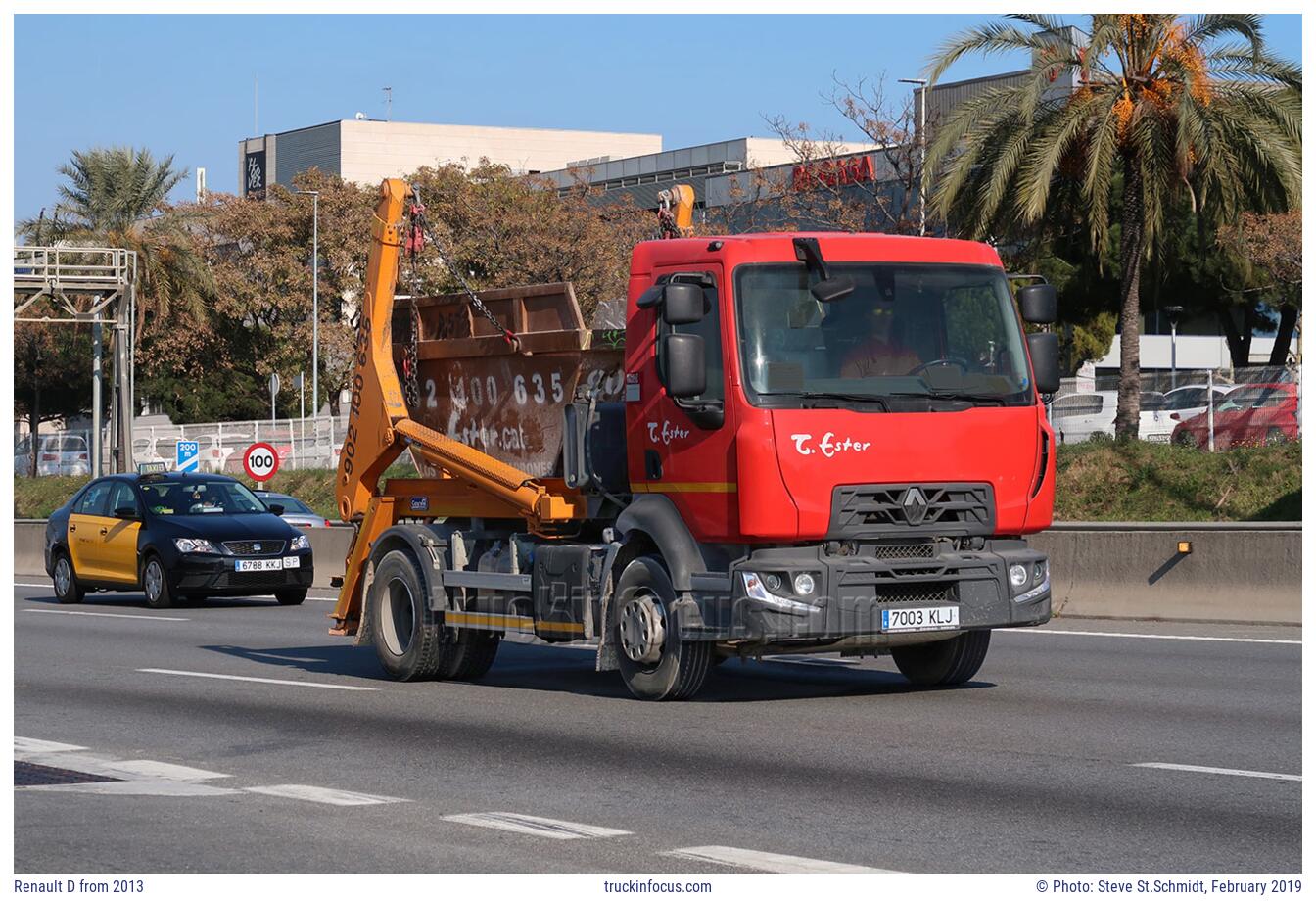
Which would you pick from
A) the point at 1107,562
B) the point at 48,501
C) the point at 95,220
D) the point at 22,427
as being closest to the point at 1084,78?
the point at 1107,562

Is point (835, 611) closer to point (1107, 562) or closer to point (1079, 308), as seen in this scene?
point (1107, 562)

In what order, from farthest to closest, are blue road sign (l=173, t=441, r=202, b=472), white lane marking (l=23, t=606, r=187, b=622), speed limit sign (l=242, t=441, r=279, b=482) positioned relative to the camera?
1. blue road sign (l=173, t=441, r=202, b=472)
2. speed limit sign (l=242, t=441, r=279, b=482)
3. white lane marking (l=23, t=606, r=187, b=622)

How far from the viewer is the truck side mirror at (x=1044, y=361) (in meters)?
12.6

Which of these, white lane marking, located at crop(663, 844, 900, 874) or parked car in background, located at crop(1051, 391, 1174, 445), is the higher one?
parked car in background, located at crop(1051, 391, 1174, 445)

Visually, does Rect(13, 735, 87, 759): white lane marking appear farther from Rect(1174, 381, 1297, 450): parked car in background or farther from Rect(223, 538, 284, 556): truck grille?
Rect(1174, 381, 1297, 450): parked car in background

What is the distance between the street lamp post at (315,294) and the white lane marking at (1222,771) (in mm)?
57000

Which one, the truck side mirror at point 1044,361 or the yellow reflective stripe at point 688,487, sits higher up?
the truck side mirror at point 1044,361

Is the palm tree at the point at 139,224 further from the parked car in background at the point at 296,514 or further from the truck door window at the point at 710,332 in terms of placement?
the truck door window at the point at 710,332

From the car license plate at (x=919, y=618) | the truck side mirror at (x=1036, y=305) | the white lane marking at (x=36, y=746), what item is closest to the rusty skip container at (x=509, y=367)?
the car license plate at (x=919, y=618)

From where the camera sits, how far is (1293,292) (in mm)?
55531

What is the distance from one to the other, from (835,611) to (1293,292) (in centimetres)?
4696

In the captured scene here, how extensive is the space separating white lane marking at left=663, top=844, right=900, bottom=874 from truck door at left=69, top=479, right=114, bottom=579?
19.3 meters

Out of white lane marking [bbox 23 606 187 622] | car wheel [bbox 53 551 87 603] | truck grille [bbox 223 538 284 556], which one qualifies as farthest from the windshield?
car wheel [bbox 53 551 87 603]

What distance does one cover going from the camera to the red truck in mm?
11805
